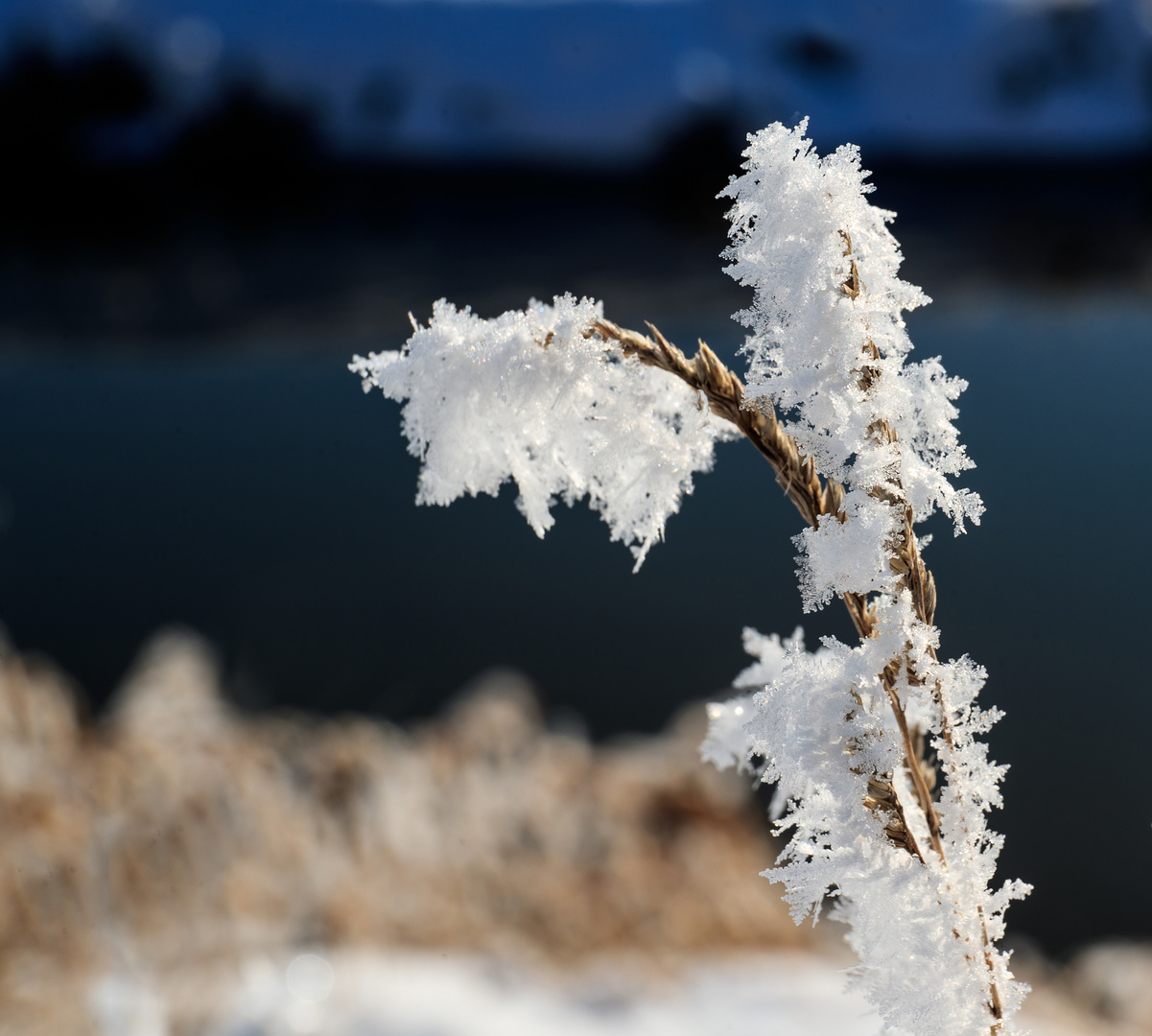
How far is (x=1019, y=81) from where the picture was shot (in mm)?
4488

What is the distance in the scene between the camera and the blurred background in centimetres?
221

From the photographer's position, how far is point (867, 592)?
0.30 m

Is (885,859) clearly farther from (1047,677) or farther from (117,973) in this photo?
(1047,677)

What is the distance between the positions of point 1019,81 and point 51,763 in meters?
5.55

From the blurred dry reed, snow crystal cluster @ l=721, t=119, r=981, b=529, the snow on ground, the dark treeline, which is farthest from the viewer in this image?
the dark treeline

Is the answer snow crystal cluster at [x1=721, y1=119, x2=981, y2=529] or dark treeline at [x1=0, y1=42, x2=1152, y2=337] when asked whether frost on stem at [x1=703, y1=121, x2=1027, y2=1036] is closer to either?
snow crystal cluster at [x1=721, y1=119, x2=981, y2=529]

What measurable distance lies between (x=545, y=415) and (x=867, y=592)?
0.48 ft

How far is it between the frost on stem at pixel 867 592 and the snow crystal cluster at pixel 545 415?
0.19 feet

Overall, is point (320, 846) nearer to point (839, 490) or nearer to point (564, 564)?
point (564, 564)

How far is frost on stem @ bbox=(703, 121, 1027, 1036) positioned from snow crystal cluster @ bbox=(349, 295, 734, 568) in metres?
0.06

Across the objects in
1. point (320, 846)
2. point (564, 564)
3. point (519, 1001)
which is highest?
point (564, 564)

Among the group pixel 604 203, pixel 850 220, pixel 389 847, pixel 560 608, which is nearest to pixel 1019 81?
pixel 604 203

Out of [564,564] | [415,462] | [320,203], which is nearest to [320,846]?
[564,564]

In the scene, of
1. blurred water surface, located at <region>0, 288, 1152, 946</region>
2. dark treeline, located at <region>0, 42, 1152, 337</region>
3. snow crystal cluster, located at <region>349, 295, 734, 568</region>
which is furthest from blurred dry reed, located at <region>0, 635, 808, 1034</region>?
dark treeline, located at <region>0, 42, 1152, 337</region>
